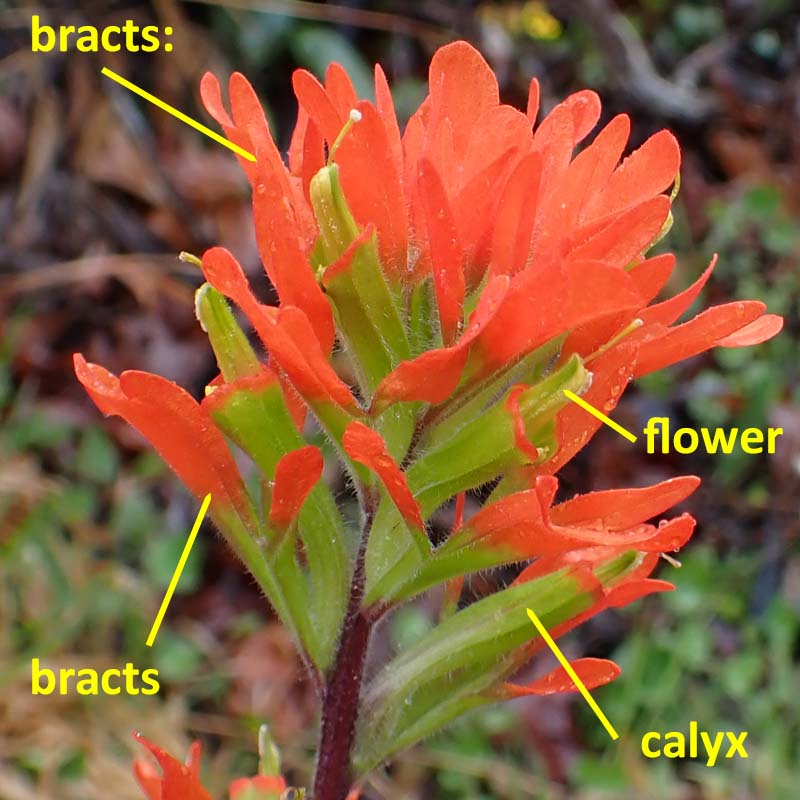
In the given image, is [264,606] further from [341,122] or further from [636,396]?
[341,122]

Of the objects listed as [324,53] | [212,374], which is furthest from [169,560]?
[324,53]

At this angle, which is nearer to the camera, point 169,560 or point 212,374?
point 169,560

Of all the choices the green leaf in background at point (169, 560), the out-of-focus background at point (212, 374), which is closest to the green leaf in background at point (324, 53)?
the out-of-focus background at point (212, 374)

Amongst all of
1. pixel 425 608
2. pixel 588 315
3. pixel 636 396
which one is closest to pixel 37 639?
pixel 425 608

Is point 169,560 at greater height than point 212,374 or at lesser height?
lesser

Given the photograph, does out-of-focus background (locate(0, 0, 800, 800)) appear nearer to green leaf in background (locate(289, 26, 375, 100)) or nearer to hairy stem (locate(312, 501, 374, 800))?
green leaf in background (locate(289, 26, 375, 100))

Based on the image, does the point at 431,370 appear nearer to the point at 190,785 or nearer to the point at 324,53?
the point at 190,785

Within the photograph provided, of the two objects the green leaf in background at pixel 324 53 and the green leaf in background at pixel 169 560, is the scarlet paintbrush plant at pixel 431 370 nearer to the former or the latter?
the green leaf in background at pixel 169 560
